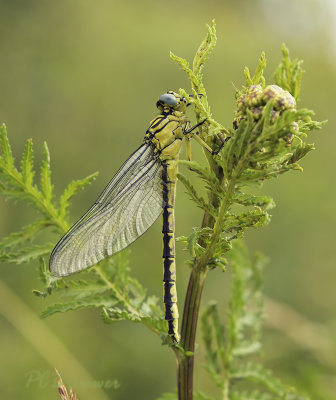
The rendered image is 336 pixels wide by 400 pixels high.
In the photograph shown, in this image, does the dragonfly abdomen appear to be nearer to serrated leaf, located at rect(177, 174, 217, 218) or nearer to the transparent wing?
the transparent wing

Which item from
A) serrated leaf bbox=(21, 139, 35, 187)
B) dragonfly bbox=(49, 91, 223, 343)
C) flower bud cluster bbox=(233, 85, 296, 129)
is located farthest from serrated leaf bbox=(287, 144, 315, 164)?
serrated leaf bbox=(21, 139, 35, 187)

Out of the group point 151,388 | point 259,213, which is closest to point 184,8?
point 151,388

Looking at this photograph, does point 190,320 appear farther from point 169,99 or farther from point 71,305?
point 169,99

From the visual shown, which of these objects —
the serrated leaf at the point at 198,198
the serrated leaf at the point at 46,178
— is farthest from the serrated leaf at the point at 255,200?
the serrated leaf at the point at 46,178

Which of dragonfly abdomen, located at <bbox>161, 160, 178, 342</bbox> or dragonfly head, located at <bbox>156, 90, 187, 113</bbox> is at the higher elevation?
dragonfly head, located at <bbox>156, 90, 187, 113</bbox>

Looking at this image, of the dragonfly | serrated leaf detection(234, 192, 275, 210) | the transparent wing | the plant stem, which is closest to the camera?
serrated leaf detection(234, 192, 275, 210)

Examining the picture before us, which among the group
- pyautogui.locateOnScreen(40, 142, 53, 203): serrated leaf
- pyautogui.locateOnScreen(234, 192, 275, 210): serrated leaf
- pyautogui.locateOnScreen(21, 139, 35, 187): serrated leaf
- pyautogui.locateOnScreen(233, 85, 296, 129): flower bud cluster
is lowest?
pyautogui.locateOnScreen(234, 192, 275, 210): serrated leaf
